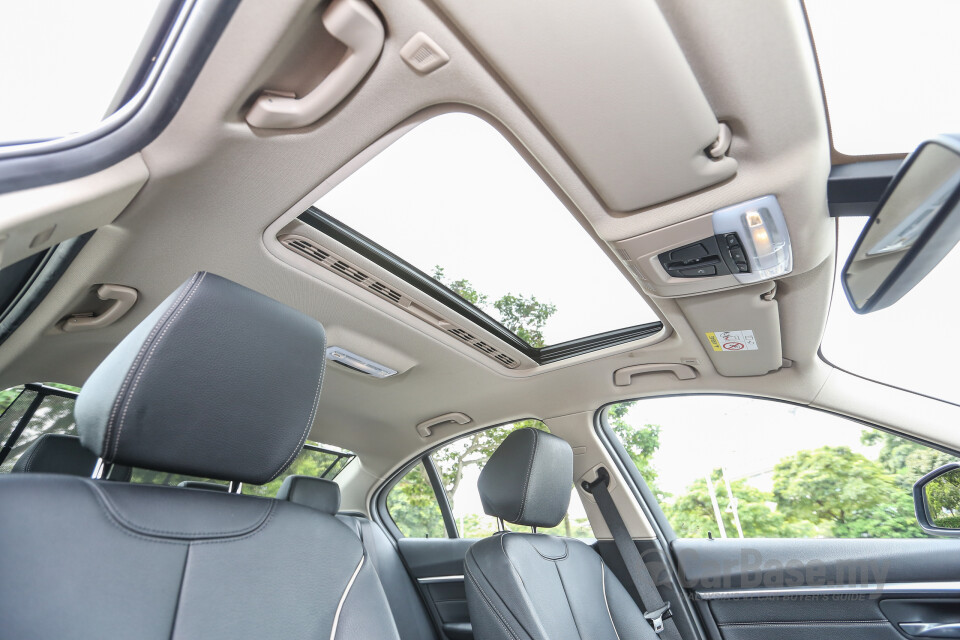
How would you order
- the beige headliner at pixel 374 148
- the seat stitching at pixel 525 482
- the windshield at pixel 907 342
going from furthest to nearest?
the seat stitching at pixel 525 482, the windshield at pixel 907 342, the beige headliner at pixel 374 148

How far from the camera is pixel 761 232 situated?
1693 millimetres

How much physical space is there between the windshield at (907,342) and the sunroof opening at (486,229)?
852 mm

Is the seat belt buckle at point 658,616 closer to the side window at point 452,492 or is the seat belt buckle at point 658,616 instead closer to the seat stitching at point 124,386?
the side window at point 452,492

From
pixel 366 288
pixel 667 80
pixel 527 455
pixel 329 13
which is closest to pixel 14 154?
pixel 329 13

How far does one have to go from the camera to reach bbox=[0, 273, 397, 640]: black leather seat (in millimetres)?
974

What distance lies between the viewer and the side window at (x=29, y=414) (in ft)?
8.57

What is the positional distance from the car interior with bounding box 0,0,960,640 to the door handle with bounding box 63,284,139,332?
18 millimetres

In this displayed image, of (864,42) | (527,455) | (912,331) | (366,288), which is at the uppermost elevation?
(864,42)

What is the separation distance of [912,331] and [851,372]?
0.30 metres

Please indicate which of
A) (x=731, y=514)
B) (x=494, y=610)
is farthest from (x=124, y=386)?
(x=731, y=514)

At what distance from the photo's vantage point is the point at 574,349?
2.93 metres

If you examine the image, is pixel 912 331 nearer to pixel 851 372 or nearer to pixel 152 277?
pixel 851 372

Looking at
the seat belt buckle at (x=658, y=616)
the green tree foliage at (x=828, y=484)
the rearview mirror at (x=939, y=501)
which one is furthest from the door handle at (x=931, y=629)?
the seat belt buckle at (x=658, y=616)

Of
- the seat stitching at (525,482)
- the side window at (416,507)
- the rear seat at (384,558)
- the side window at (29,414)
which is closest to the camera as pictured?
the seat stitching at (525,482)
